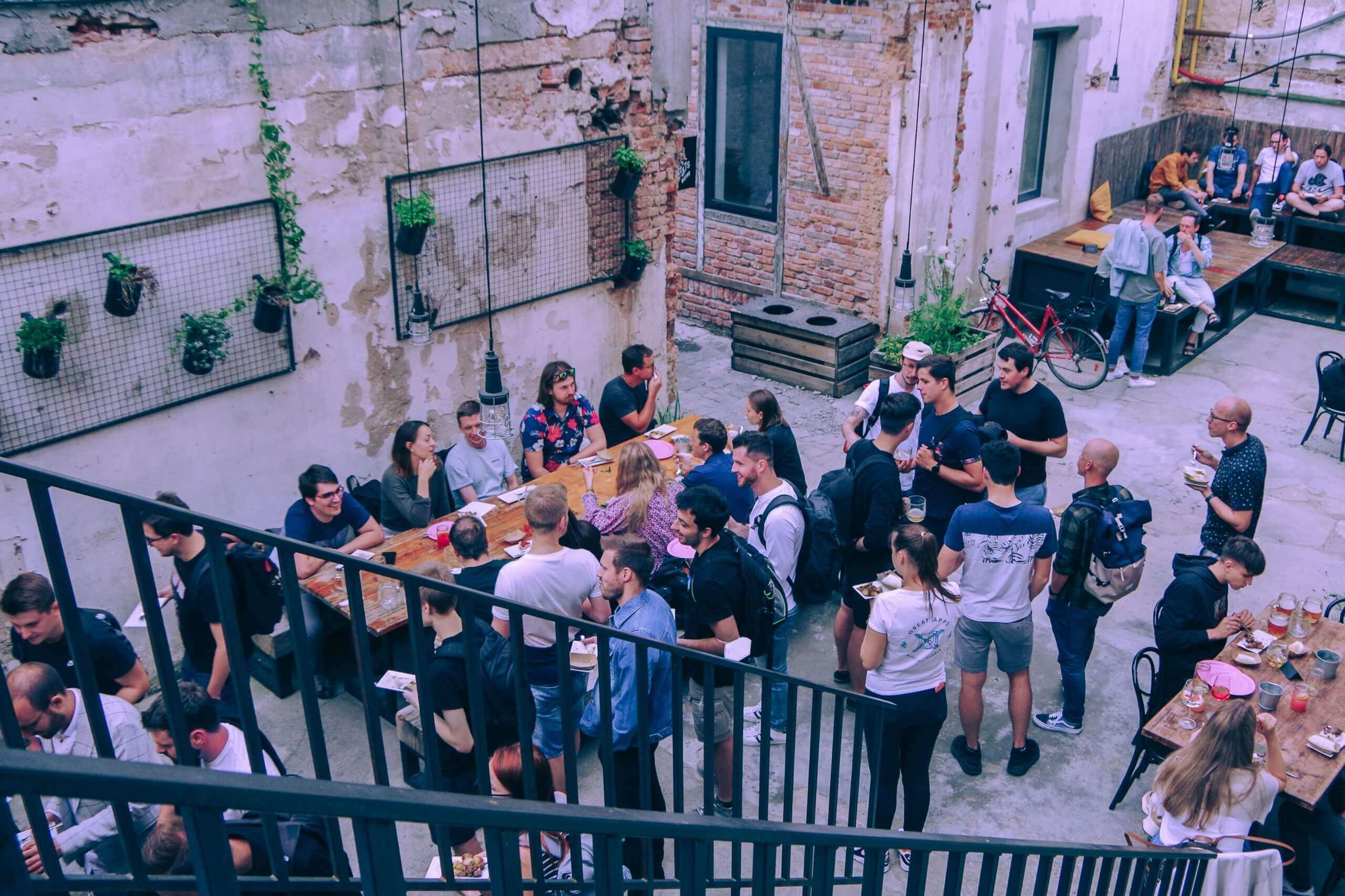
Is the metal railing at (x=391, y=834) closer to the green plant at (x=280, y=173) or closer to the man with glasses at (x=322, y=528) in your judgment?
the man with glasses at (x=322, y=528)

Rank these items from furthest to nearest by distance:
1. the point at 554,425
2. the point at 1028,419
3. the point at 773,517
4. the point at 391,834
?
1. the point at 554,425
2. the point at 1028,419
3. the point at 773,517
4. the point at 391,834

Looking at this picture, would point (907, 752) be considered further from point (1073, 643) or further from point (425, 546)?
point (425, 546)

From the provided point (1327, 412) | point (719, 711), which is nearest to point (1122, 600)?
point (719, 711)

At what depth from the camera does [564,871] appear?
3.94 metres

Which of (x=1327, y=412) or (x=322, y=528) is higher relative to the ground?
(x=322, y=528)

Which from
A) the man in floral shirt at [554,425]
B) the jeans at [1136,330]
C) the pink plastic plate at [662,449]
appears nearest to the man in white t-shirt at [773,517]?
the pink plastic plate at [662,449]

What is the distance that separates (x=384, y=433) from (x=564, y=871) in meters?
5.07

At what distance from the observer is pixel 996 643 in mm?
6219

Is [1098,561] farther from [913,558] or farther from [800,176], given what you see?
[800,176]

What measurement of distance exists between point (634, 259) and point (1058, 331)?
201 inches

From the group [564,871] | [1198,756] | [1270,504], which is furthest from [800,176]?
[564,871]

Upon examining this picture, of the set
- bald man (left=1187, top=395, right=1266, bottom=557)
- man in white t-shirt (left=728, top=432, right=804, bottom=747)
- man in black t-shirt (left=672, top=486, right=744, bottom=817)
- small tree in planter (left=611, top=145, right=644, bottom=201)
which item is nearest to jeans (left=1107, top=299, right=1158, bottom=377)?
bald man (left=1187, top=395, right=1266, bottom=557)

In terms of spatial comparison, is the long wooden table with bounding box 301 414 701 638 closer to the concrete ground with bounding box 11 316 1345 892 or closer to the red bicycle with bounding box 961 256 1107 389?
the concrete ground with bounding box 11 316 1345 892

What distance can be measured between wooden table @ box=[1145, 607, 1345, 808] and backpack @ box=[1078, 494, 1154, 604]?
0.59 m
